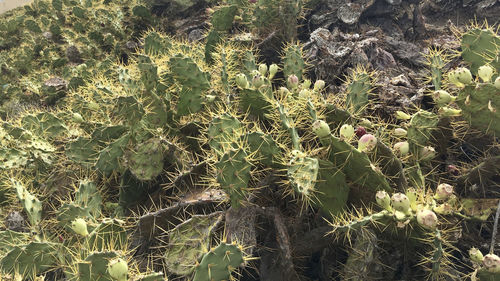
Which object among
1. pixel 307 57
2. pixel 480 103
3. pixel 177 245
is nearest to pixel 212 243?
pixel 177 245

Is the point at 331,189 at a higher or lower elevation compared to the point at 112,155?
lower

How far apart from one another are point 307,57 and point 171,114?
1.53 meters

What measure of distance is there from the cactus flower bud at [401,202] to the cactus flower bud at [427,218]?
0.21ft

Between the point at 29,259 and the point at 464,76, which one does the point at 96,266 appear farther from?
the point at 464,76

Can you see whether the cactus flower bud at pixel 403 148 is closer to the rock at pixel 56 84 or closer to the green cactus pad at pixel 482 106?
the green cactus pad at pixel 482 106

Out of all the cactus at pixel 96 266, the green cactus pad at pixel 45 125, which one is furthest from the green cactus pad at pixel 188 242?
the green cactus pad at pixel 45 125

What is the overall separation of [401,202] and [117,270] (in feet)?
4.50

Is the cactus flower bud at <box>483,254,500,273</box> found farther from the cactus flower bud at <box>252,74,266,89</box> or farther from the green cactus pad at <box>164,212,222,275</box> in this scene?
the cactus flower bud at <box>252,74,266,89</box>

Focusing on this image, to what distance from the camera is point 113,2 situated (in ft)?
27.1

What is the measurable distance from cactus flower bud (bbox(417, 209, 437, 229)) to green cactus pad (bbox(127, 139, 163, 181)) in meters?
1.72

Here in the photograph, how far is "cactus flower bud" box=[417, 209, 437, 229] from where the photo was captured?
5.47 ft

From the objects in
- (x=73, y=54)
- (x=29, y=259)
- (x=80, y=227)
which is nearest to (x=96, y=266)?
(x=80, y=227)

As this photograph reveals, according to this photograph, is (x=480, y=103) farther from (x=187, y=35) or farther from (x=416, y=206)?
(x=187, y=35)

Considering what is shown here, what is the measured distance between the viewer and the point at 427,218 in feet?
5.49
